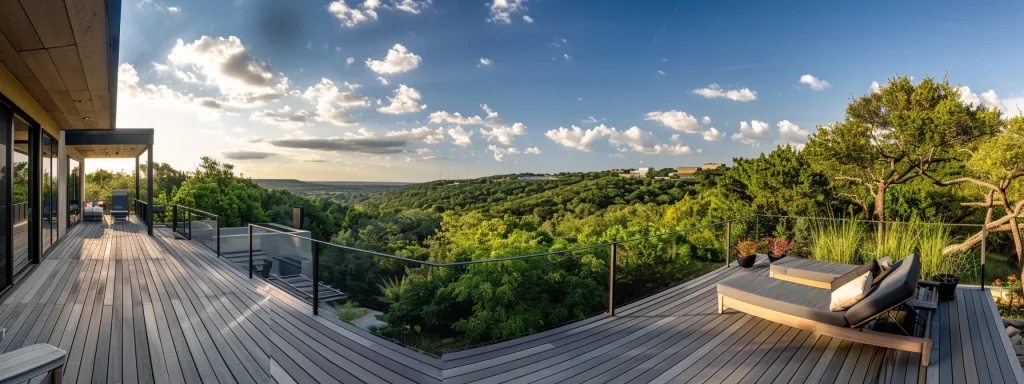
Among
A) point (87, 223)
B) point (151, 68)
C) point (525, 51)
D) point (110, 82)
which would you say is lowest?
point (87, 223)

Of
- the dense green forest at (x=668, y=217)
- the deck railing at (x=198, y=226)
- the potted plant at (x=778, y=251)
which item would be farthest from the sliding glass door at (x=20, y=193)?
the potted plant at (x=778, y=251)

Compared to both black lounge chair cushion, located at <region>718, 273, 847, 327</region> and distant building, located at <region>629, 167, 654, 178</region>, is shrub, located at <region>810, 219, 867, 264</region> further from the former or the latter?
distant building, located at <region>629, 167, 654, 178</region>

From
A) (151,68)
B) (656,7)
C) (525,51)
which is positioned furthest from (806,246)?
(151,68)

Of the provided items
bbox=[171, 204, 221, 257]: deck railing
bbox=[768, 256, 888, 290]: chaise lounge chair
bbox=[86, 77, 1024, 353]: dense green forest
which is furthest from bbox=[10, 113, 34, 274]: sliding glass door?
bbox=[768, 256, 888, 290]: chaise lounge chair

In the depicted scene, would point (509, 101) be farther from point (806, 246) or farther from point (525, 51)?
point (806, 246)

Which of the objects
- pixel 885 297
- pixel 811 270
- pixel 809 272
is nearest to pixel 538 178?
pixel 811 270

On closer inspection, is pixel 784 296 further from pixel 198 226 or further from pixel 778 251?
pixel 198 226
